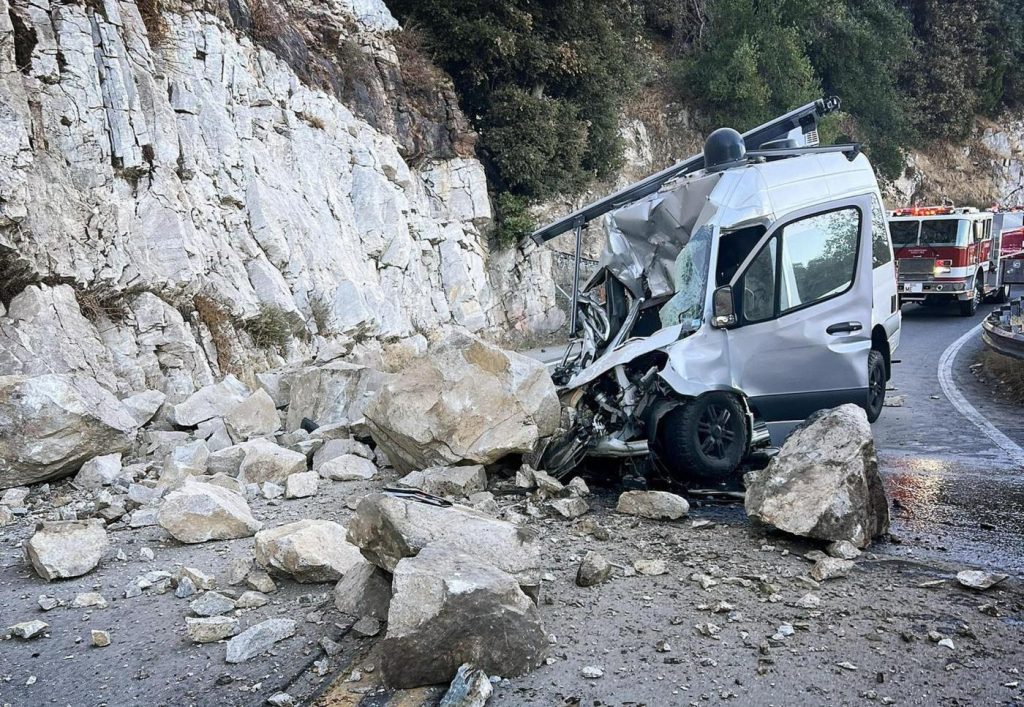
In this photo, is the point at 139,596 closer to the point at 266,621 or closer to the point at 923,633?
the point at 266,621

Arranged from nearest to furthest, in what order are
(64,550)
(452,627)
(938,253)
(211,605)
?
(452,627) → (211,605) → (64,550) → (938,253)

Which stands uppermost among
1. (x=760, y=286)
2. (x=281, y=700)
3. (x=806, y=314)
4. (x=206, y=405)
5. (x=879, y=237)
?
(x=879, y=237)

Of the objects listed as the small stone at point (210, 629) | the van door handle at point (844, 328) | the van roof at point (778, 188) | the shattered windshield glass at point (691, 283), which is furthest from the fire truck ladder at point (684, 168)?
the small stone at point (210, 629)

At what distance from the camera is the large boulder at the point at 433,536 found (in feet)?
12.6

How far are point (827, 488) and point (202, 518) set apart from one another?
3.89m

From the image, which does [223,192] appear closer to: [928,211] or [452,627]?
[452,627]

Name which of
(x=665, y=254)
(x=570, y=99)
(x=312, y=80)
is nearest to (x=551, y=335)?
(x=570, y=99)

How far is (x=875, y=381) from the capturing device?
8.09m

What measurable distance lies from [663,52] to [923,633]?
30070 mm

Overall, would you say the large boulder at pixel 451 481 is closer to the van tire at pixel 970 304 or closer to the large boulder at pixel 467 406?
the large boulder at pixel 467 406

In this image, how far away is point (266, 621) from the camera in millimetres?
3877

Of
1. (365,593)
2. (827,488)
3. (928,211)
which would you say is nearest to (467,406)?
(365,593)

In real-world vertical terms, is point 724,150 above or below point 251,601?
above

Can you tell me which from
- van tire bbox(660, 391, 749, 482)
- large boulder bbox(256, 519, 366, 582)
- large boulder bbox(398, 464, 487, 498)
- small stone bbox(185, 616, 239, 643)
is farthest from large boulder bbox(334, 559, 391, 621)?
van tire bbox(660, 391, 749, 482)
